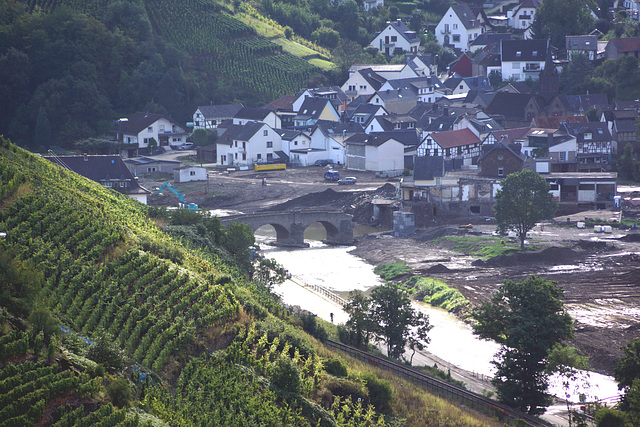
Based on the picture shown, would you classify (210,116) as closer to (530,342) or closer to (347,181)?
(347,181)

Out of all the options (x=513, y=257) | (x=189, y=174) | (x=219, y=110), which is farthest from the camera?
(x=219, y=110)

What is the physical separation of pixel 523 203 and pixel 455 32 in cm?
5834

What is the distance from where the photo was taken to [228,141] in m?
74.6

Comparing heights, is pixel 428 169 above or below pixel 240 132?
below

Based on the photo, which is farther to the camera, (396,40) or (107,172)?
(396,40)

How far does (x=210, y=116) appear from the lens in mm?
83000

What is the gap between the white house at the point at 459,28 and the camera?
98875mm

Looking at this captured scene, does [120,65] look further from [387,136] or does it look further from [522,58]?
[522,58]

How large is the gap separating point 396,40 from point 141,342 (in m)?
85.2

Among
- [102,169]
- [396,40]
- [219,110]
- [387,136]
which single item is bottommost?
[102,169]

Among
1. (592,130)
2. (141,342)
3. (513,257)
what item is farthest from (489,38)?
(141,342)

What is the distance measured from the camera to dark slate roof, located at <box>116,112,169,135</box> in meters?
77.7

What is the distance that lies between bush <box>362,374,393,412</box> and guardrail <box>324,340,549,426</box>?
11.5 ft

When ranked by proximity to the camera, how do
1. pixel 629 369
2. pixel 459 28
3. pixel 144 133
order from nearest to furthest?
pixel 629 369 → pixel 144 133 → pixel 459 28
